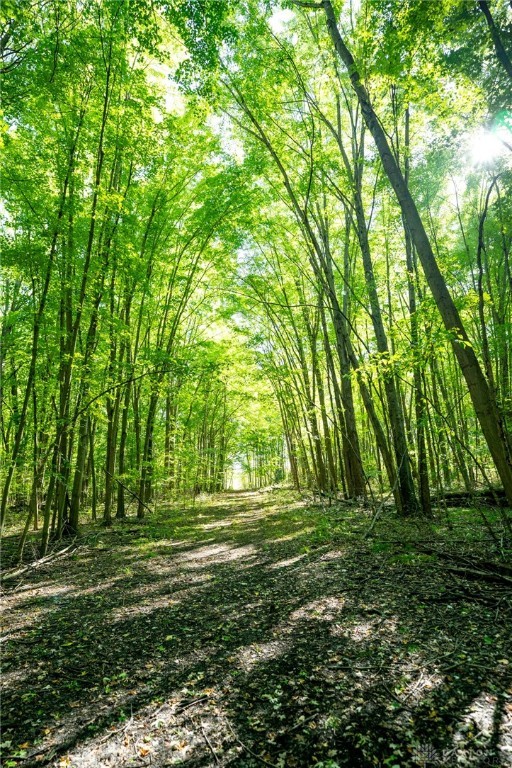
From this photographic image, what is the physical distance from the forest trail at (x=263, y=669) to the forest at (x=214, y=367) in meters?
0.02

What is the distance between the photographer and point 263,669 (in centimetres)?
267

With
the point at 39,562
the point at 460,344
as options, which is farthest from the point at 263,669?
the point at 39,562

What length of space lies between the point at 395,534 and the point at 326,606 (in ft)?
10.4

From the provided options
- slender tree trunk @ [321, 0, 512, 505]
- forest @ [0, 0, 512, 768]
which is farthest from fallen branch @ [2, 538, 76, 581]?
slender tree trunk @ [321, 0, 512, 505]

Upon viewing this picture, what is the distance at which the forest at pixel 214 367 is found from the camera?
2.21 meters

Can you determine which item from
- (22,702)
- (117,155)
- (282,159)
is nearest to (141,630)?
(22,702)

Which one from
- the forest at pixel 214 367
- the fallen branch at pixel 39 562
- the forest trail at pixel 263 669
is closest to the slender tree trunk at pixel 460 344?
the forest at pixel 214 367

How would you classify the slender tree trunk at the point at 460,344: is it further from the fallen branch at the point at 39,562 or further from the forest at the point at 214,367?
the fallen branch at the point at 39,562

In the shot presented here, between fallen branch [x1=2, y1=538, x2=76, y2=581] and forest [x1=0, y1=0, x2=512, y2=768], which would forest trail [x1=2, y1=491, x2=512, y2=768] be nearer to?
forest [x1=0, y1=0, x2=512, y2=768]

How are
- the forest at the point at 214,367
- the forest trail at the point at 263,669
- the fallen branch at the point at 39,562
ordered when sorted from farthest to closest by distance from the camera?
the fallen branch at the point at 39,562 → the forest at the point at 214,367 → the forest trail at the point at 263,669

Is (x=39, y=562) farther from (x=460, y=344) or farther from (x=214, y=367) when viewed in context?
(x=460, y=344)

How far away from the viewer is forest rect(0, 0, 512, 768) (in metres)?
2.21

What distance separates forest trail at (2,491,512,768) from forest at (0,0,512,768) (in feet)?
0.07

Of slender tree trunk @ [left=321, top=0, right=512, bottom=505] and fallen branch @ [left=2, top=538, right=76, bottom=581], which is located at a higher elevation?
slender tree trunk @ [left=321, top=0, right=512, bottom=505]
